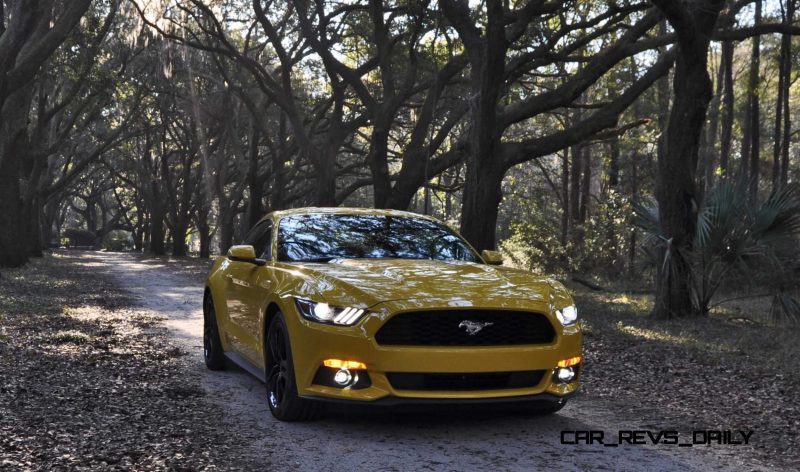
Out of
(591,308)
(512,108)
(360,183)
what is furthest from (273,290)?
(360,183)

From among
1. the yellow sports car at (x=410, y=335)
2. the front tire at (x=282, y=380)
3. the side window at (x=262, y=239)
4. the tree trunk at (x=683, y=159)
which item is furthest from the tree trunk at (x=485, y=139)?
the front tire at (x=282, y=380)

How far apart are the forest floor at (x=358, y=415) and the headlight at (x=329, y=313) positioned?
71cm

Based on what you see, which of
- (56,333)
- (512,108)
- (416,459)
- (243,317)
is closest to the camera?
(416,459)

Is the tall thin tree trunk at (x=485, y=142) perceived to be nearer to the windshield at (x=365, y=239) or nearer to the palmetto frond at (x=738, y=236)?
the palmetto frond at (x=738, y=236)

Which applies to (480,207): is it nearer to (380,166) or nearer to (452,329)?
(380,166)

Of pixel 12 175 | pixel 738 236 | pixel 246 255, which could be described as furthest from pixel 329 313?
pixel 12 175

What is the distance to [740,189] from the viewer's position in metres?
11.8

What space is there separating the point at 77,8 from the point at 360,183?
1523cm

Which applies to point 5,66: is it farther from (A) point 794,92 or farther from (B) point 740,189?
(A) point 794,92

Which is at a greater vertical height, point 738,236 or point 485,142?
point 485,142

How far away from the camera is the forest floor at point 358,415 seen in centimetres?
490

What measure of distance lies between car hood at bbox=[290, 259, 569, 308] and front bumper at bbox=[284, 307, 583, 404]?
0.24 m

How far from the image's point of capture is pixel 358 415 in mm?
5930

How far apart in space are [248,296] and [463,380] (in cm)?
239
